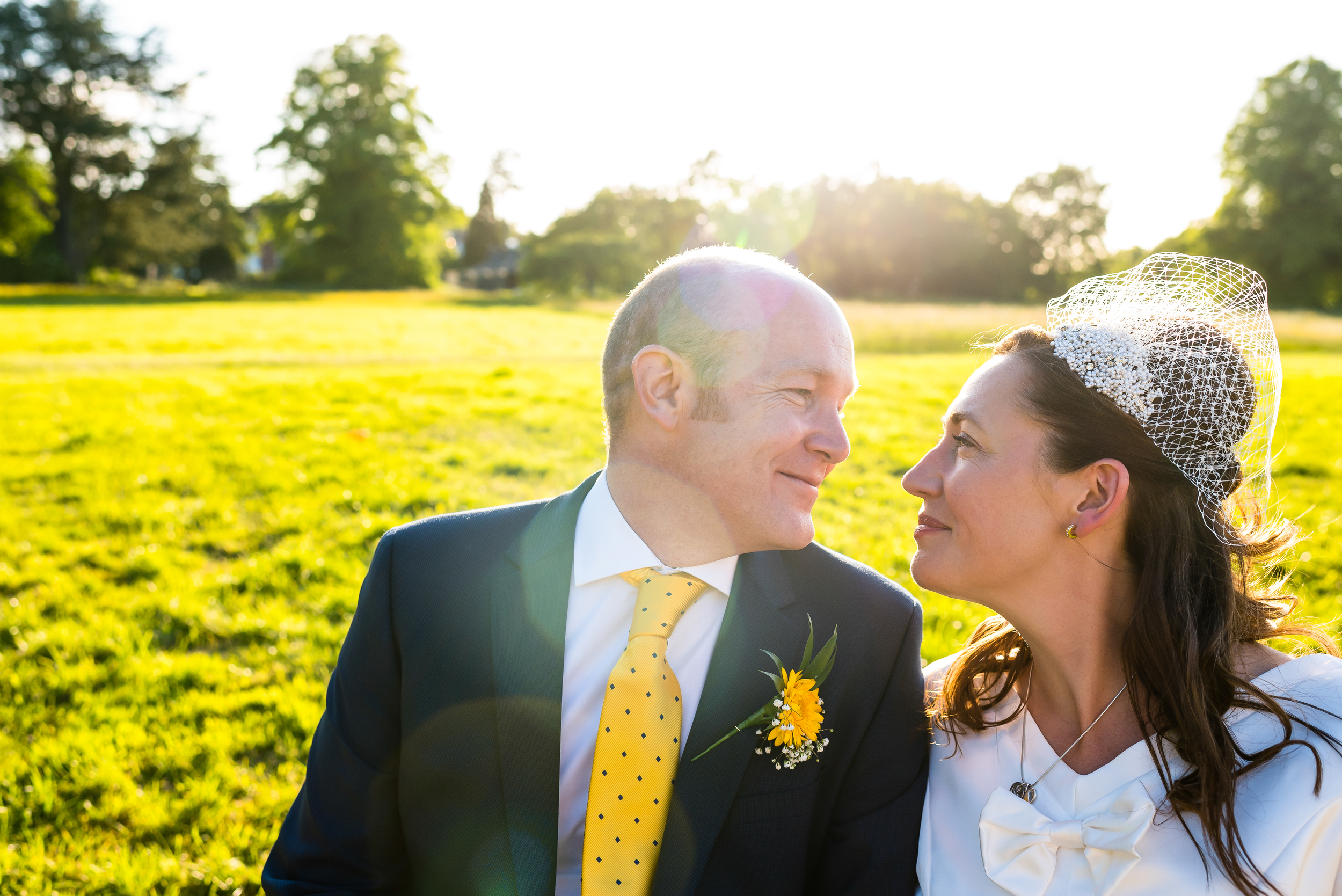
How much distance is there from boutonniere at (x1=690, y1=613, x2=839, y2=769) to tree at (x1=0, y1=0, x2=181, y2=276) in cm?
6769

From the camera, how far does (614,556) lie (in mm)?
2748

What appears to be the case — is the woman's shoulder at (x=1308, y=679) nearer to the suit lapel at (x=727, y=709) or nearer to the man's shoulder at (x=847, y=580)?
the man's shoulder at (x=847, y=580)

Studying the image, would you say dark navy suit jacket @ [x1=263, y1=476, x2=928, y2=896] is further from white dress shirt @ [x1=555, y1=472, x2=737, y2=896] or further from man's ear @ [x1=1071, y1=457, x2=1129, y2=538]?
man's ear @ [x1=1071, y1=457, x2=1129, y2=538]

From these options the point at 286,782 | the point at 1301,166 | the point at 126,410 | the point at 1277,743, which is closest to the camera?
the point at 1277,743

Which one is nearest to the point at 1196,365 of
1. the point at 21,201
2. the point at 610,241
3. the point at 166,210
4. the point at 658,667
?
the point at 658,667

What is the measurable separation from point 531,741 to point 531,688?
0.52 ft

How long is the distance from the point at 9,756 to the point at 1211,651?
5358 millimetres

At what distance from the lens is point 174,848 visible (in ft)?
11.5

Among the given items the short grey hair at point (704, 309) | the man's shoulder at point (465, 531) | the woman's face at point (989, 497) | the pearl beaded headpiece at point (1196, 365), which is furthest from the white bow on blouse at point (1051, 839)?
the man's shoulder at point (465, 531)

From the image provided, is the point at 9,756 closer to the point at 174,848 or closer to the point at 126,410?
the point at 174,848

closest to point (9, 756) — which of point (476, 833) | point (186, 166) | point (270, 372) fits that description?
point (476, 833)

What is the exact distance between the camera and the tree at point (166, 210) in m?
55.9

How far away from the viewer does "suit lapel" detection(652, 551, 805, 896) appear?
94.0 inches

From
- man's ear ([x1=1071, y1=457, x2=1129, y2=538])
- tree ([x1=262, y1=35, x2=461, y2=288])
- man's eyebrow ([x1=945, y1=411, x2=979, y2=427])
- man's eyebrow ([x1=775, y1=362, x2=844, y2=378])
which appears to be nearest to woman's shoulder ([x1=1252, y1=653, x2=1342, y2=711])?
man's ear ([x1=1071, y1=457, x2=1129, y2=538])
